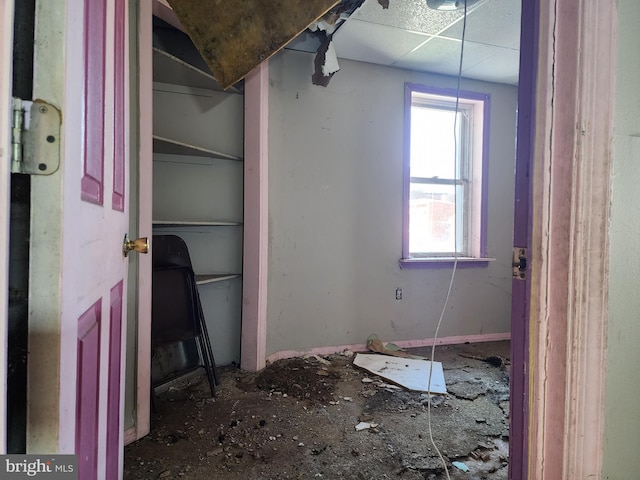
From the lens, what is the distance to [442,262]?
3.18 metres

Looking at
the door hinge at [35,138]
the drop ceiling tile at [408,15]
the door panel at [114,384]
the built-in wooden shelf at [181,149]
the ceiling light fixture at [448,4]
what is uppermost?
the drop ceiling tile at [408,15]

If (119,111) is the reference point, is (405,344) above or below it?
below

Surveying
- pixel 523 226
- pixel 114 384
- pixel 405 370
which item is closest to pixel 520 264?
pixel 523 226

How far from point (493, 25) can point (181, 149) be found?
2.21 metres

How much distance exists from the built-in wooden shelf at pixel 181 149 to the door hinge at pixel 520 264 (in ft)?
6.01

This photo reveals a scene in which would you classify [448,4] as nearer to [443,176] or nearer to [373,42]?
[373,42]

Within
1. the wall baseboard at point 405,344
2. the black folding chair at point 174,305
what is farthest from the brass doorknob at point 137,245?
the wall baseboard at point 405,344

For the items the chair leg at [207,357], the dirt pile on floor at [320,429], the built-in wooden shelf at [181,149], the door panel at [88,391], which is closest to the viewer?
the door panel at [88,391]

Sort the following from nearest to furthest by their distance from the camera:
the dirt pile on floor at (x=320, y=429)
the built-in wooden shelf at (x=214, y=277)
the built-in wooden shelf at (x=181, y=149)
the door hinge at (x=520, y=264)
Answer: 1. the door hinge at (x=520, y=264)
2. the dirt pile on floor at (x=320, y=429)
3. the built-in wooden shelf at (x=181, y=149)
4. the built-in wooden shelf at (x=214, y=277)

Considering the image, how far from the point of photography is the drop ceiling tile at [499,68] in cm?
279

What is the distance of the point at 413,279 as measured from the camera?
3.14 meters

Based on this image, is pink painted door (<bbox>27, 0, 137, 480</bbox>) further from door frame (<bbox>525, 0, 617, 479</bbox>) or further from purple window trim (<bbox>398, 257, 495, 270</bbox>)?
purple window trim (<bbox>398, 257, 495, 270</bbox>)

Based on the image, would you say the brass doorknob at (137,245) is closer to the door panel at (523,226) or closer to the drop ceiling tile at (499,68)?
the door panel at (523,226)

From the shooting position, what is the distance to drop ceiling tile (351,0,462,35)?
2.17 m
